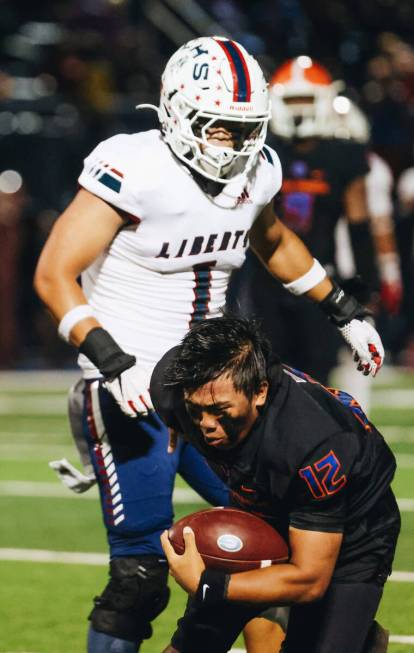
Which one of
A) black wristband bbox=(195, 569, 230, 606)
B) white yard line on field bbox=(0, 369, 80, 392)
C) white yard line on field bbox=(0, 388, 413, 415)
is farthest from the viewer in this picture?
white yard line on field bbox=(0, 369, 80, 392)

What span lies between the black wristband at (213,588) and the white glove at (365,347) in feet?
3.97

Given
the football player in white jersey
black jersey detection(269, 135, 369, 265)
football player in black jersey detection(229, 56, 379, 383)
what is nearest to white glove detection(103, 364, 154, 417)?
the football player in white jersey

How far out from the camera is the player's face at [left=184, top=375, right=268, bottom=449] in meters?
3.36

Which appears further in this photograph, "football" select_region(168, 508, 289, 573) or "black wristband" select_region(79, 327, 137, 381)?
"black wristband" select_region(79, 327, 137, 381)

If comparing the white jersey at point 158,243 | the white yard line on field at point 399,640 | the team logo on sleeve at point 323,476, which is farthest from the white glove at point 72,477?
the team logo on sleeve at point 323,476

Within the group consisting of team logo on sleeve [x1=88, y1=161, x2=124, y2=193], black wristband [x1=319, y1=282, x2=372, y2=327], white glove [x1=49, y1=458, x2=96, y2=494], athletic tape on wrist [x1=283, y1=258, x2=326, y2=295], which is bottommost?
white glove [x1=49, y1=458, x2=96, y2=494]

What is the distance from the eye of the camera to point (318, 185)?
6867 mm

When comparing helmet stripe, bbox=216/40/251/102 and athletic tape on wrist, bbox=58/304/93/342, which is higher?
helmet stripe, bbox=216/40/251/102

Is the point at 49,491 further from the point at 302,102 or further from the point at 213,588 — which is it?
the point at 213,588

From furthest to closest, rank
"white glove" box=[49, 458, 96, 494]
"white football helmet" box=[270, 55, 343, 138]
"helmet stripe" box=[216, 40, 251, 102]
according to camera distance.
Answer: "white football helmet" box=[270, 55, 343, 138] → "white glove" box=[49, 458, 96, 494] → "helmet stripe" box=[216, 40, 251, 102]

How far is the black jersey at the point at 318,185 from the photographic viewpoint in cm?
678

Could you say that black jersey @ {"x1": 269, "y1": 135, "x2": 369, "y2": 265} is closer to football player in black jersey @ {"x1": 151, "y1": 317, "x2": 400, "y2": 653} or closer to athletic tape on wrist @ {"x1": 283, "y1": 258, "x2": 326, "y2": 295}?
athletic tape on wrist @ {"x1": 283, "y1": 258, "x2": 326, "y2": 295}

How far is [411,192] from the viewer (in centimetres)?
1225

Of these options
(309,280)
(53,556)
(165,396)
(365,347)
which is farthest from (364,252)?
(165,396)
